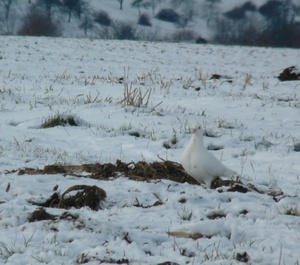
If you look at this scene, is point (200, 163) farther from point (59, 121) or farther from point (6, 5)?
point (6, 5)

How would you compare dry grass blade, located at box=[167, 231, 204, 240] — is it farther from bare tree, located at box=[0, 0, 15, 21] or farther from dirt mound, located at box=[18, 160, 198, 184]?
bare tree, located at box=[0, 0, 15, 21]

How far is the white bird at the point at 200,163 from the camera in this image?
4.33 m

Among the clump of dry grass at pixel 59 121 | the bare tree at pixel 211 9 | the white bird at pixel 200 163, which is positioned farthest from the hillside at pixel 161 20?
the white bird at pixel 200 163

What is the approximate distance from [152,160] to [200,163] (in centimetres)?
178

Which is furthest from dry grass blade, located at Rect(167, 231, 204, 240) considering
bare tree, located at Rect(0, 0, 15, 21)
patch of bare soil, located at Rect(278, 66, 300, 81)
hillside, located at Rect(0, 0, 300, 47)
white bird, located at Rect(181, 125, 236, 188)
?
bare tree, located at Rect(0, 0, 15, 21)

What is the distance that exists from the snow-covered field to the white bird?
0.41 ft

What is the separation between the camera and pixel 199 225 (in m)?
3.35

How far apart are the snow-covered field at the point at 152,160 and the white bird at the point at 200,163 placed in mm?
124

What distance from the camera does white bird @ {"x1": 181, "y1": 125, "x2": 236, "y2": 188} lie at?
4.33 metres

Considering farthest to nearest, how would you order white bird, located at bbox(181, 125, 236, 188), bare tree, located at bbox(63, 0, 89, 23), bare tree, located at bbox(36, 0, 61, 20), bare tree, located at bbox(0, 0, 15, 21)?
bare tree, located at bbox(63, 0, 89, 23)
bare tree, located at bbox(36, 0, 61, 20)
bare tree, located at bbox(0, 0, 15, 21)
white bird, located at bbox(181, 125, 236, 188)

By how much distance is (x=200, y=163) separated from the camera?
4312mm

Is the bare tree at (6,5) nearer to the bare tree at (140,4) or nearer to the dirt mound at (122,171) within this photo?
the bare tree at (140,4)

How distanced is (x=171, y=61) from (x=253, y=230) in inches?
833

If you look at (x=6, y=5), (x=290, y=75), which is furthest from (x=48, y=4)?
(x=290, y=75)
